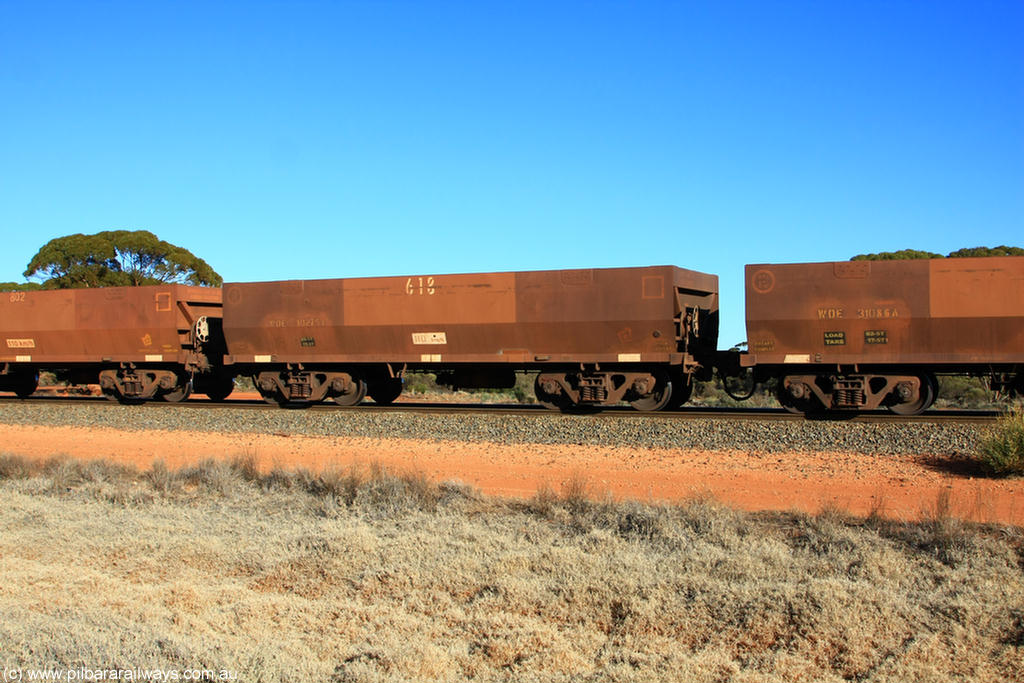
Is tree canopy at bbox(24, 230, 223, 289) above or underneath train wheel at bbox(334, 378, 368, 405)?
above

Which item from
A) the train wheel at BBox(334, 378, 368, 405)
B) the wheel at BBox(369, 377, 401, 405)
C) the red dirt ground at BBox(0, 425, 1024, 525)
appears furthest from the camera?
the wheel at BBox(369, 377, 401, 405)

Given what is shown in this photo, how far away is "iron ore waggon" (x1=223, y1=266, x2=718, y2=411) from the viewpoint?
17.2m

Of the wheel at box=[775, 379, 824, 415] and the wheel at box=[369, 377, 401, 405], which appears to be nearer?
the wheel at box=[775, 379, 824, 415]

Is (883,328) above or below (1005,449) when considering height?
above

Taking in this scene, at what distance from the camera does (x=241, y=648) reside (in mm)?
5367

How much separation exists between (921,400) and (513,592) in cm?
1242

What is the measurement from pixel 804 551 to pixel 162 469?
8.22m

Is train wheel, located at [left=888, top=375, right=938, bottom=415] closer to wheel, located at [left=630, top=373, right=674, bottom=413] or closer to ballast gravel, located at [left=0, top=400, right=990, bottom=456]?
ballast gravel, located at [left=0, top=400, right=990, bottom=456]

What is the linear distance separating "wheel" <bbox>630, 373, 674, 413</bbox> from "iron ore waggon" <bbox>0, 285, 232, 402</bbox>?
1142cm

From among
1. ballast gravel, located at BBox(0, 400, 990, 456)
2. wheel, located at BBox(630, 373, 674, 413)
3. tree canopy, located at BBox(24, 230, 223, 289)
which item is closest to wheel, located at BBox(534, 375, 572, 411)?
wheel, located at BBox(630, 373, 674, 413)

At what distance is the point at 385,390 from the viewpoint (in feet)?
69.6

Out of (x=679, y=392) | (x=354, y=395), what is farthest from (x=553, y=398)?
(x=354, y=395)

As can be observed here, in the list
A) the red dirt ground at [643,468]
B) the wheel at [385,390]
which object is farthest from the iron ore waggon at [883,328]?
the wheel at [385,390]

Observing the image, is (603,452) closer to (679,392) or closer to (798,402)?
(798,402)
